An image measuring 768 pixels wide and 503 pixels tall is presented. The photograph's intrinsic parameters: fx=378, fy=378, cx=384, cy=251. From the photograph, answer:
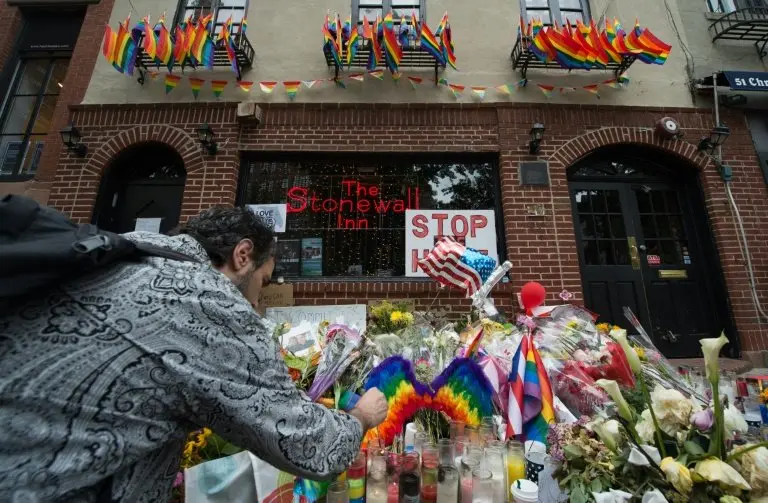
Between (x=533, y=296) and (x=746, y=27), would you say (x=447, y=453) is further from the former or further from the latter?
(x=746, y=27)

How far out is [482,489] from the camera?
1.51 metres

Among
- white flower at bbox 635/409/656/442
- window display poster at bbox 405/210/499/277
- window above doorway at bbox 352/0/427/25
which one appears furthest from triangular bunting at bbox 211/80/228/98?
white flower at bbox 635/409/656/442

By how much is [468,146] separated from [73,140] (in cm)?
523

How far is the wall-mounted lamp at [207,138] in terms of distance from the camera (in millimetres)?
4867

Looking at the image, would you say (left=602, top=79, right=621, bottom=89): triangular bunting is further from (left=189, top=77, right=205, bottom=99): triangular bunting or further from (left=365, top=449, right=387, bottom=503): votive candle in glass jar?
(left=365, top=449, right=387, bottom=503): votive candle in glass jar

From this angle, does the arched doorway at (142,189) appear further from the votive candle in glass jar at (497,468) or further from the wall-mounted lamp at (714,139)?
→ the wall-mounted lamp at (714,139)

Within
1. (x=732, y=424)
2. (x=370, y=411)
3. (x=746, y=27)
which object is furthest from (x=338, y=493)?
(x=746, y=27)

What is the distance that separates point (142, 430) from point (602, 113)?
6116 mm

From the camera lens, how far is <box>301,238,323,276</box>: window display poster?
4879 millimetres

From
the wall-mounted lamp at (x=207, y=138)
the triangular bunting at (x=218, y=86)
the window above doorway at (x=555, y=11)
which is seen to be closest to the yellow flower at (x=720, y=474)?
the wall-mounted lamp at (x=207, y=138)

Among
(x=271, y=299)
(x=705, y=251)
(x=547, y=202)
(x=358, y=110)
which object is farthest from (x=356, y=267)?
(x=705, y=251)

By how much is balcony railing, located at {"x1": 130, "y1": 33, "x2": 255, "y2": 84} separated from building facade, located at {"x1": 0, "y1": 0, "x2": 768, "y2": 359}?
0.05m

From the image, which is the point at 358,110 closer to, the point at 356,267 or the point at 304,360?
the point at 356,267

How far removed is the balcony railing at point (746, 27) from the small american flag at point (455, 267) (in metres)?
5.58
